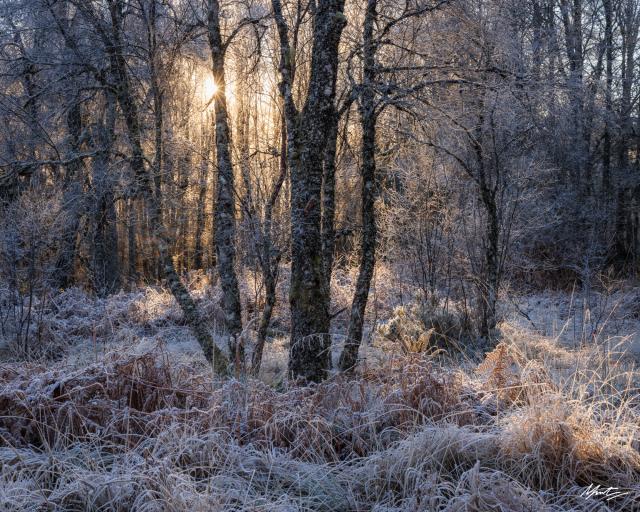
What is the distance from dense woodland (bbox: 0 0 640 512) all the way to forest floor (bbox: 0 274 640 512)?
0.8 inches

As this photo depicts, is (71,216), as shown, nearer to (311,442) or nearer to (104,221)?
(104,221)

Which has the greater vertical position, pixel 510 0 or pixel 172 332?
pixel 510 0

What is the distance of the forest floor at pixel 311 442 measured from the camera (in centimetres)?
290

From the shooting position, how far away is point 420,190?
1130cm

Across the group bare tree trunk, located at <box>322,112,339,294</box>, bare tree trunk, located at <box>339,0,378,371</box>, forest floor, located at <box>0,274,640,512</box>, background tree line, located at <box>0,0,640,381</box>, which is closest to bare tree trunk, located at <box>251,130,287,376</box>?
background tree line, located at <box>0,0,640,381</box>

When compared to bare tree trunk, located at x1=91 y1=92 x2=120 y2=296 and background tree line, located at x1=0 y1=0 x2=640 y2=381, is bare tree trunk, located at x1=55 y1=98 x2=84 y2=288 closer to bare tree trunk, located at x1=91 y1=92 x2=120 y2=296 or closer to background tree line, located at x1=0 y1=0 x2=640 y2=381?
background tree line, located at x1=0 y1=0 x2=640 y2=381

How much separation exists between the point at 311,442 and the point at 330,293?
19.8 ft

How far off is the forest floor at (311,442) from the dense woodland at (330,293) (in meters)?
0.02

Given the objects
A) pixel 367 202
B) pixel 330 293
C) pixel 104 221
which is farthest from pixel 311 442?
pixel 104 221

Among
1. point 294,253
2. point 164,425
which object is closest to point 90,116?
Result: point 294,253

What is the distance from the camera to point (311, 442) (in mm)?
3490

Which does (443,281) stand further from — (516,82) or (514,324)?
(516,82)

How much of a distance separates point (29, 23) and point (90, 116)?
5.29m

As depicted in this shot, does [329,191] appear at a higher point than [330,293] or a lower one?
higher
